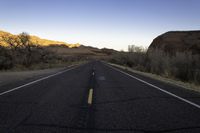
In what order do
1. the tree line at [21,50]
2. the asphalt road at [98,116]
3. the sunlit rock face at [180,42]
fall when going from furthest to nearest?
the sunlit rock face at [180,42], the tree line at [21,50], the asphalt road at [98,116]

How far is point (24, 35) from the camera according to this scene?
44.8 metres

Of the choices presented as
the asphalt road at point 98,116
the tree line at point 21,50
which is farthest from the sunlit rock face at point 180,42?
the asphalt road at point 98,116

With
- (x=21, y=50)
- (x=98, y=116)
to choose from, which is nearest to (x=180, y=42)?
(x=21, y=50)

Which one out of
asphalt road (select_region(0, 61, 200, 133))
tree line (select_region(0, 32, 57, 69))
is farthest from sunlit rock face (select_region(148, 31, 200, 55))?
asphalt road (select_region(0, 61, 200, 133))

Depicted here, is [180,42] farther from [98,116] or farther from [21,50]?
[98,116]

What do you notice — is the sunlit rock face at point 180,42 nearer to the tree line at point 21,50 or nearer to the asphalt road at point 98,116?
the tree line at point 21,50

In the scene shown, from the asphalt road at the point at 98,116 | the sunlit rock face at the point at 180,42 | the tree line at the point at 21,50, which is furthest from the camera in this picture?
the sunlit rock face at the point at 180,42

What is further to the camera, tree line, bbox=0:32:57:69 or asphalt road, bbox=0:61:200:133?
tree line, bbox=0:32:57:69

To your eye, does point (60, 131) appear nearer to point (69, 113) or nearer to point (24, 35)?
point (69, 113)

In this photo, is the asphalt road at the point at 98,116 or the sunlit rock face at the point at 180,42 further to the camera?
the sunlit rock face at the point at 180,42

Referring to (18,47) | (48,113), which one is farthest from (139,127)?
(18,47)

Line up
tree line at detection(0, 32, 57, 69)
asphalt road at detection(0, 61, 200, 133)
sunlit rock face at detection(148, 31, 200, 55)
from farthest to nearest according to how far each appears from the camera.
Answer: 1. sunlit rock face at detection(148, 31, 200, 55)
2. tree line at detection(0, 32, 57, 69)
3. asphalt road at detection(0, 61, 200, 133)

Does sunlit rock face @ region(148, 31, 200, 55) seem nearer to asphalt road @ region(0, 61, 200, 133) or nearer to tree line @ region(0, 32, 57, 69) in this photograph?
tree line @ region(0, 32, 57, 69)

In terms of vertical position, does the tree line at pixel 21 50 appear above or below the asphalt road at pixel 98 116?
above
